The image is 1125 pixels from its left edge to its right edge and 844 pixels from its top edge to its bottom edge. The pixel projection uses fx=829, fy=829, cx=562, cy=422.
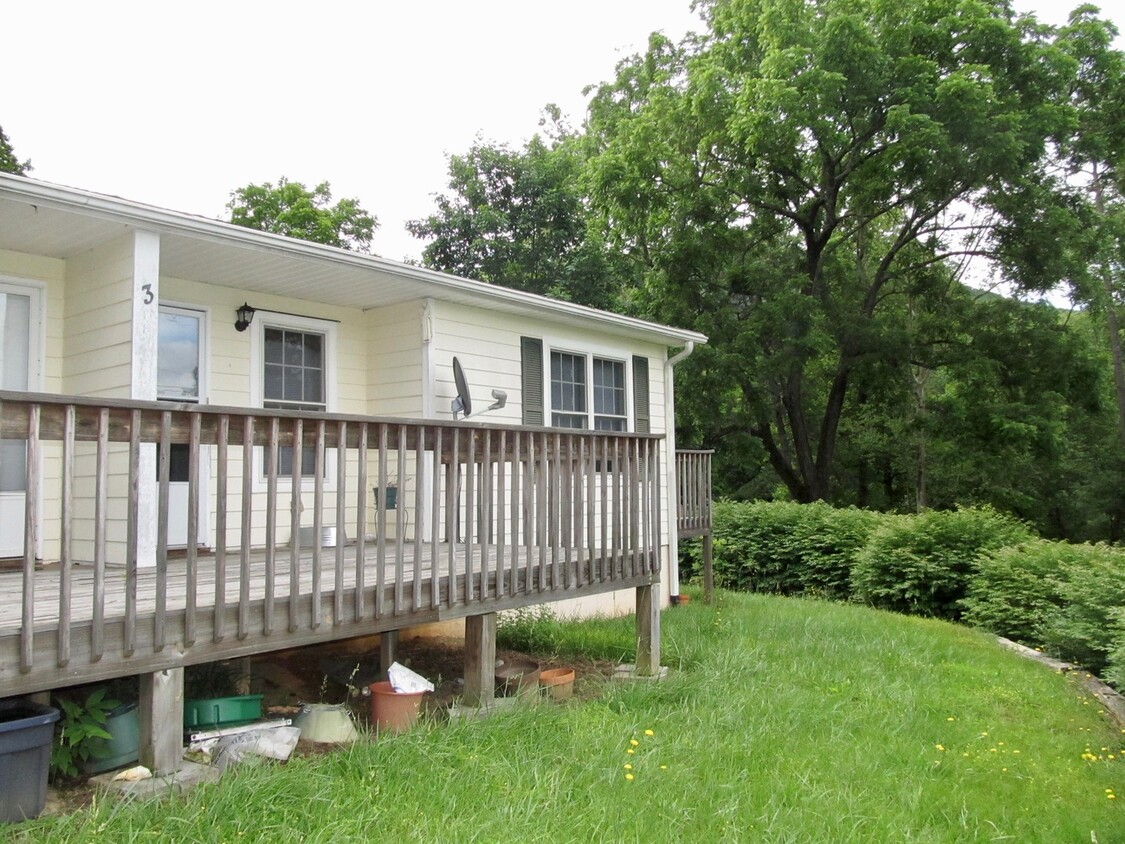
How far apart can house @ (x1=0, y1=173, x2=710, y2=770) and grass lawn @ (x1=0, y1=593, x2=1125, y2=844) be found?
0.55 metres

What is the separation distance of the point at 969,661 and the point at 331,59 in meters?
18.7

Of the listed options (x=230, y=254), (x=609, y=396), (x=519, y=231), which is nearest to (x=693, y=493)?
(x=609, y=396)

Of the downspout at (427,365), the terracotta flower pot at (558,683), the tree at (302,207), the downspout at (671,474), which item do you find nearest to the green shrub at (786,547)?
the downspout at (671,474)

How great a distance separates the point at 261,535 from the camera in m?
6.72

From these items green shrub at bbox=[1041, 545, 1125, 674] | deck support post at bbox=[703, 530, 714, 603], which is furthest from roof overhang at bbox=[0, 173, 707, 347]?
green shrub at bbox=[1041, 545, 1125, 674]

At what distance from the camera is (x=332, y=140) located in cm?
2967

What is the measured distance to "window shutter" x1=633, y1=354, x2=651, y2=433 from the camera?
31.9 ft

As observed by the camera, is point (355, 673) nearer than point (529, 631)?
Yes

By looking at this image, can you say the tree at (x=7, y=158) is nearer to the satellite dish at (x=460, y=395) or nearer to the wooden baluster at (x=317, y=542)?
the satellite dish at (x=460, y=395)

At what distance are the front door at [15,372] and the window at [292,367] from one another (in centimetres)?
153

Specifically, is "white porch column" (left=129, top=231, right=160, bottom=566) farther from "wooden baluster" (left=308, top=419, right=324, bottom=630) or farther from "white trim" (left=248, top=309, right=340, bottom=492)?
"wooden baluster" (left=308, top=419, right=324, bottom=630)

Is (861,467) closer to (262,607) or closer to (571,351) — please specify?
(571,351)

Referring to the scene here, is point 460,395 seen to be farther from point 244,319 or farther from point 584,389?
point 584,389

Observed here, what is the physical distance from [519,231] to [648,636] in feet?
53.2
